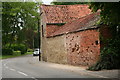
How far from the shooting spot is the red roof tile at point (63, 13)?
30.8 metres

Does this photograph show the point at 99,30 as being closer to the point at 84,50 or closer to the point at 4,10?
the point at 84,50

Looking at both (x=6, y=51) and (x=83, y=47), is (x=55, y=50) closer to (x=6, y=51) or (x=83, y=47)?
(x=83, y=47)

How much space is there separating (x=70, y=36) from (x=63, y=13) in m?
8.98

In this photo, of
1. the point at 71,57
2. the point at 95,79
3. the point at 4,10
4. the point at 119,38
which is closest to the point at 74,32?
the point at 71,57

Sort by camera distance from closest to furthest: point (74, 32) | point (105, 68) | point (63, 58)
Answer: point (105, 68) → point (74, 32) → point (63, 58)

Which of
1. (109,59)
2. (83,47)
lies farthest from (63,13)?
(109,59)

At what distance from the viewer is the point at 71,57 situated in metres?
23.3

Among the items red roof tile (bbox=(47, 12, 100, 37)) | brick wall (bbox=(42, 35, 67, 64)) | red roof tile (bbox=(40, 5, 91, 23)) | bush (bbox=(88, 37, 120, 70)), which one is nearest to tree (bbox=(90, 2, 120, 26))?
bush (bbox=(88, 37, 120, 70))

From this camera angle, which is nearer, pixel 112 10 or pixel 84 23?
pixel 112 10

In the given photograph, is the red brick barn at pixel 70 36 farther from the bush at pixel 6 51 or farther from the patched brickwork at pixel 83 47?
the bush at pixel 6 51

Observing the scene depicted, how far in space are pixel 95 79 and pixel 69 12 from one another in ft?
67.8

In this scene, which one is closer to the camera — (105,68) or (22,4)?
(105,68)

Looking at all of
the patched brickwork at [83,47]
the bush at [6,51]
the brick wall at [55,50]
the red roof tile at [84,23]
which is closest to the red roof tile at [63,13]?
the red roof tile at [84,23]

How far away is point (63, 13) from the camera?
32000mm
